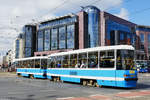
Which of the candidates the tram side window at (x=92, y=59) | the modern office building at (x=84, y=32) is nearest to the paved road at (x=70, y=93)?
the tram side window at (x=92, y=59)

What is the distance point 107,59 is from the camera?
15312 mm

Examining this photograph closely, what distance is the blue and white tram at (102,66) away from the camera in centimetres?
1456

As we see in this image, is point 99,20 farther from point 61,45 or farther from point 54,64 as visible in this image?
point 54,64

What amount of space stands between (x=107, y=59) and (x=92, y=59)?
1.64 m

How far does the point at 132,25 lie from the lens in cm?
7706

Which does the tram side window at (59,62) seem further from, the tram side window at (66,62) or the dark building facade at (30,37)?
the dark building facade at (30,37)

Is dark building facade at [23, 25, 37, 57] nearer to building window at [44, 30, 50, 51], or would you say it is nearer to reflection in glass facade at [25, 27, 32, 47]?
reflection in glass facade at [25, 27, 32, 47]

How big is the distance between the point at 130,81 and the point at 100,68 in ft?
7.92

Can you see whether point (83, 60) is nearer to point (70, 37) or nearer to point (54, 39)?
point (70, 37)

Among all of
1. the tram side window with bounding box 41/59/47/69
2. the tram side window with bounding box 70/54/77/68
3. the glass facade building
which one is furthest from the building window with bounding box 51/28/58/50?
the tram side window with bounding box 70/54/77/68

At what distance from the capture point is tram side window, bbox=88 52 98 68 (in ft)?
53.6

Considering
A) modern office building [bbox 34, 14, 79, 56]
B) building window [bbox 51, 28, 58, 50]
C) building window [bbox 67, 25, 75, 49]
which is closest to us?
building window [bbox 67, 25, 75, 49]

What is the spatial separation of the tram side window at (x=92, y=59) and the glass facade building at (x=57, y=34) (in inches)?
1837

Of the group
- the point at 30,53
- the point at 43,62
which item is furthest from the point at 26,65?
the point at 30,53
